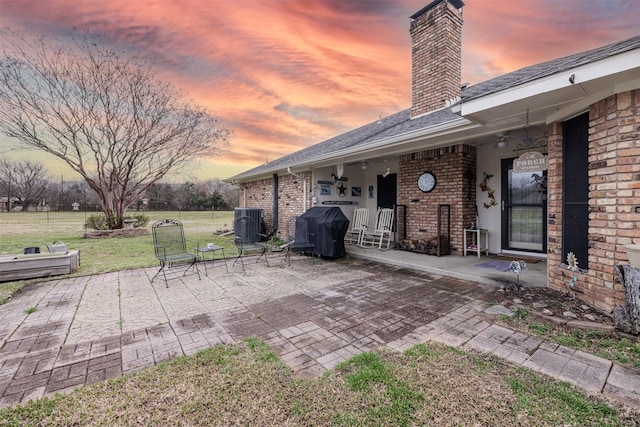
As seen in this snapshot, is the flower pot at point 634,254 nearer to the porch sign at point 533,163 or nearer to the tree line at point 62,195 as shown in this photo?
the porch sign at point 533,163

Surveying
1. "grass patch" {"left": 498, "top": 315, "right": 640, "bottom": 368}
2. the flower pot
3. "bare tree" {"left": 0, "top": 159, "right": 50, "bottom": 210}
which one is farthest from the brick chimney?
"bare tree" {"left": 0, "top": 159, "right": 50, "bottom": 210}

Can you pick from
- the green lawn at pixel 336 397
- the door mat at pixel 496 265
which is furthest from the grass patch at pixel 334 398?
the door mat at pixel 496 265

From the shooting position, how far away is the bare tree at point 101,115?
10.7 metres

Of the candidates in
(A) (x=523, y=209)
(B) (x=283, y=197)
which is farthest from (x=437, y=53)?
(B) (x=283, y=197)

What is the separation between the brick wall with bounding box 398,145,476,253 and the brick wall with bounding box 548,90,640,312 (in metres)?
2.89

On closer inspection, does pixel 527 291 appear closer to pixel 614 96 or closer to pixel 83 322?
pixel 614 96

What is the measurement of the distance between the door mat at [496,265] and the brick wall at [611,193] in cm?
159

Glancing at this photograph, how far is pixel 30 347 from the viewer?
250 cm

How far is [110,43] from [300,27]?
32.2 ft

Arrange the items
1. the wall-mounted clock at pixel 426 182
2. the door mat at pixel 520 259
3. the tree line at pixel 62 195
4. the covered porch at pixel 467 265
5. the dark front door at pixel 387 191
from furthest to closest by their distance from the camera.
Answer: the tree line at pixel 62 195 → the dark front door at pixel 387 191 → the wall-mounted clock at pixel 426 182 → the door mat at pixel 520 259 → the covered porch at pixel 467 265

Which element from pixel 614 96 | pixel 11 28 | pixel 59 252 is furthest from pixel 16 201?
pixel 614 96

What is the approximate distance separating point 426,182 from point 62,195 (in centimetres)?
3676

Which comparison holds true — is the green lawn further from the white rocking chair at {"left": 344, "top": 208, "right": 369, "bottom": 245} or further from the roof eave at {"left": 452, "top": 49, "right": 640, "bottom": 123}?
the white rocking chair at {"left": 344, "top": 208, "right": 369, "bottom": 245}

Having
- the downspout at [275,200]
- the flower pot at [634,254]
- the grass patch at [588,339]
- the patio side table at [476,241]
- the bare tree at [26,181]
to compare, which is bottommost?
the grass patch at [588,339]
